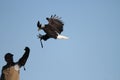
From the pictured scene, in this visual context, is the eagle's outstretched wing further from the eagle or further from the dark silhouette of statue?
the dark silhouette of statue

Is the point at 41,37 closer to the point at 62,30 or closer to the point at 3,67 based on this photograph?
the point at 62,30

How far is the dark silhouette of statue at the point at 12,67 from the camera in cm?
665

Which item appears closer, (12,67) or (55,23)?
(12,67)

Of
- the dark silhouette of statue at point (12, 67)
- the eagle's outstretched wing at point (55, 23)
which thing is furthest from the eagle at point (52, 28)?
the dark silhouette of statue at point (12, 67)

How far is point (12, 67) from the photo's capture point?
669 cm

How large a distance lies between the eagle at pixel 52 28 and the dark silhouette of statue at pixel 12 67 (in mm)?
8275

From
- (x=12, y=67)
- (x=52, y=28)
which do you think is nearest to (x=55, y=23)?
(x=52, y=28)

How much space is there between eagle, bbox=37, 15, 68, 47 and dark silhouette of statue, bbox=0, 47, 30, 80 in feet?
27.1

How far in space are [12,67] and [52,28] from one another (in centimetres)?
850

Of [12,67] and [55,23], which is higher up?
[55,23]

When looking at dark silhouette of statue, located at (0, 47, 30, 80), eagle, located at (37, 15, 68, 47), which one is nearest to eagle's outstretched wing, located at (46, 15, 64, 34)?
eagle, located at (37, 15, 68, 47)

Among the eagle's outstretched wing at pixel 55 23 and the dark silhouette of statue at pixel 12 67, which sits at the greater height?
the eagle's outstretched wing at pixel 55 23

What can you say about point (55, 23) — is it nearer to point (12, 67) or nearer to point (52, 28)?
point (52, 28)

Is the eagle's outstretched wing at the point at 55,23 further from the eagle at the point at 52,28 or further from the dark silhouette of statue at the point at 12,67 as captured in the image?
the dark silhouette of statue at the point at 12,67
